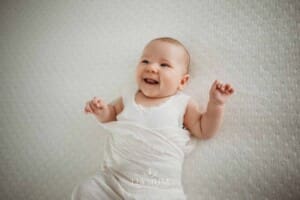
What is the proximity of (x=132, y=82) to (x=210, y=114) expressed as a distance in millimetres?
358

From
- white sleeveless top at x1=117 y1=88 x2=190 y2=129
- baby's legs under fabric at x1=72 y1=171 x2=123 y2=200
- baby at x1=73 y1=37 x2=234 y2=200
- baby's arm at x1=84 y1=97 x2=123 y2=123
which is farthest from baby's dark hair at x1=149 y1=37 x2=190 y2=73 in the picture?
baby's legs under fabric at x1=72 y1=171 x2=123 y2=200

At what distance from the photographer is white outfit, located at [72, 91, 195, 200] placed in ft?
2.82

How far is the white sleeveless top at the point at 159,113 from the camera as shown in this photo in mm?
935

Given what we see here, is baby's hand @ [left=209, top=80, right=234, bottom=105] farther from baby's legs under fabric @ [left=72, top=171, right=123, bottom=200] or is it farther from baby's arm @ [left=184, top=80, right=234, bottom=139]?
baby's legs under fabric @ [left=72, top=171, right=123, bottom=200]

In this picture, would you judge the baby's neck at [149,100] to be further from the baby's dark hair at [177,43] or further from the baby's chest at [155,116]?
the baby's dark hair at [177,43]

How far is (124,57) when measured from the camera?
1.17 m

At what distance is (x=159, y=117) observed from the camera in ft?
3.08

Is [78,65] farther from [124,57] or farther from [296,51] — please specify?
[296,51]

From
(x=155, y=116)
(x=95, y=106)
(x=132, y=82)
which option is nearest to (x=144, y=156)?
(x=155, y=116)

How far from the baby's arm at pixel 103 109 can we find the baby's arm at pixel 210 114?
0.84 feet

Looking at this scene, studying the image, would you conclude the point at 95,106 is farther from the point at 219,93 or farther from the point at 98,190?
the point at 219,93

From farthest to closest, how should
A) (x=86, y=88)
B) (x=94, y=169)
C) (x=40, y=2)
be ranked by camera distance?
(x=40, y=2), (x=86, y=88), (x=94, y=169)

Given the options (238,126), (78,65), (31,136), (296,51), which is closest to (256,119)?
(238,126)

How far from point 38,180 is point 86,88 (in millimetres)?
390
